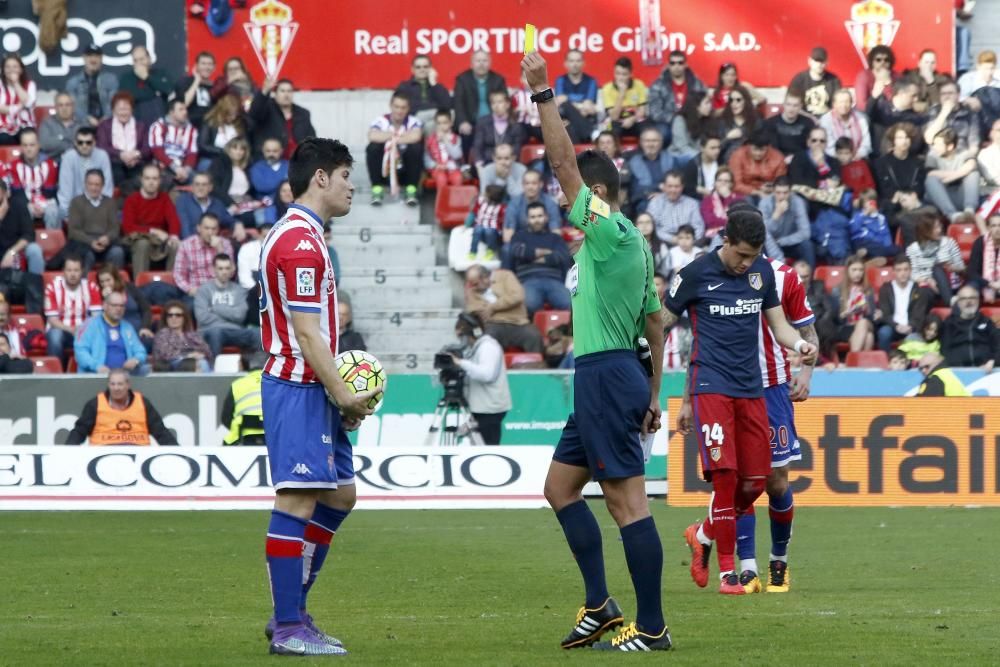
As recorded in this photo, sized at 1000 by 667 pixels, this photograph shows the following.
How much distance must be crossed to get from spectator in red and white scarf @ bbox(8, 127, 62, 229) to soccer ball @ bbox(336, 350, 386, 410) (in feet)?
50.1

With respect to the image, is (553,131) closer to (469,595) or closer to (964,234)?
(469,595)

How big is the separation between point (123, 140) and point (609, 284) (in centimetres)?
1615

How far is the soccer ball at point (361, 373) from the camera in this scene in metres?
7.49

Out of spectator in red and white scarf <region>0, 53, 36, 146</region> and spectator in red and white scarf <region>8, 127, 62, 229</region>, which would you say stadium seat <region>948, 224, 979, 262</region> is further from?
spectator in red and white scarf <region>0, 53, 36, 146</region>

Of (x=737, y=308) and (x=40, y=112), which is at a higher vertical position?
(x=40, y=112)

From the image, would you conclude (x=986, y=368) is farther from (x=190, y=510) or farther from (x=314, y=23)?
(x=314, y=23)

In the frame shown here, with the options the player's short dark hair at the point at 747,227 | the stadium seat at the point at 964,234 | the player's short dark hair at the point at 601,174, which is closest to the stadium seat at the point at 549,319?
the stadium seat at the point at 964,234

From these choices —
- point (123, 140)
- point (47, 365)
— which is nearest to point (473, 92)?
point (123, 140)

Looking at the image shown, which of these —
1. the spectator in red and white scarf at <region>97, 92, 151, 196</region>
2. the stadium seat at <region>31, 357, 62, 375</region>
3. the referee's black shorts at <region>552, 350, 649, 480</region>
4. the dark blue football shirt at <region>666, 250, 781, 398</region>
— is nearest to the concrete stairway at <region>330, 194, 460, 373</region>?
the spectator in red and white scarf at <region>97, 92, 151, 196</region>

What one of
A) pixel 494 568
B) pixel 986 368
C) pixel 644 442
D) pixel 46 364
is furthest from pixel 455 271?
pixel 644 442

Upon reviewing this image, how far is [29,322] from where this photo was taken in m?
20.3

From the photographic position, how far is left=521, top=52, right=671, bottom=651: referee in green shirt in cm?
748

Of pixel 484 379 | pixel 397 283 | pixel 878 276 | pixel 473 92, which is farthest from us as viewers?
pixel 473 92

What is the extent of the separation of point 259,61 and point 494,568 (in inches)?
586
